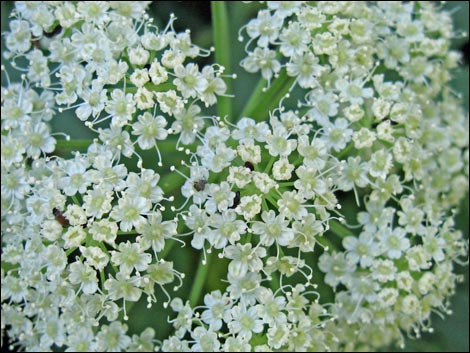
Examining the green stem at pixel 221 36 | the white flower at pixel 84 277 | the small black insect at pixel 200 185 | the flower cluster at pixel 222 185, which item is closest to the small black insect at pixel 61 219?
the flower cluster at pixel 222 185

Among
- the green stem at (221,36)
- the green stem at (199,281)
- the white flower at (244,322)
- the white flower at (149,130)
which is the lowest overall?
the white flower at (244,322)

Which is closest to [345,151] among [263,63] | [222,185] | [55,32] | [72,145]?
[263,63]

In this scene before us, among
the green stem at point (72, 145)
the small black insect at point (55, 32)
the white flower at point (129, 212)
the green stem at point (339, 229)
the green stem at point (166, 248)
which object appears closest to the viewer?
the white flower at point (129, 212)

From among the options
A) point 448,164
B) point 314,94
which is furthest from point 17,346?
point 448,164

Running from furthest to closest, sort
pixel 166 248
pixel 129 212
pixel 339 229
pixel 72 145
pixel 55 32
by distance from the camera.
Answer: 1. pixel 55 32
2. pixel 339 229
3. pixel 72 145
4. pixel 166 248
5. pixel 129 212

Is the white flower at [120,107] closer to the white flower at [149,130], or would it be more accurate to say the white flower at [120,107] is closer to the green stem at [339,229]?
the white flower at [149,130]

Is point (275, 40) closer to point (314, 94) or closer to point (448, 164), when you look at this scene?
point (314, 94)

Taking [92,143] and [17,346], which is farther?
[17,346]

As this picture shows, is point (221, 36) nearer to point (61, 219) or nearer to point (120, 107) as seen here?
point (120, 107)
